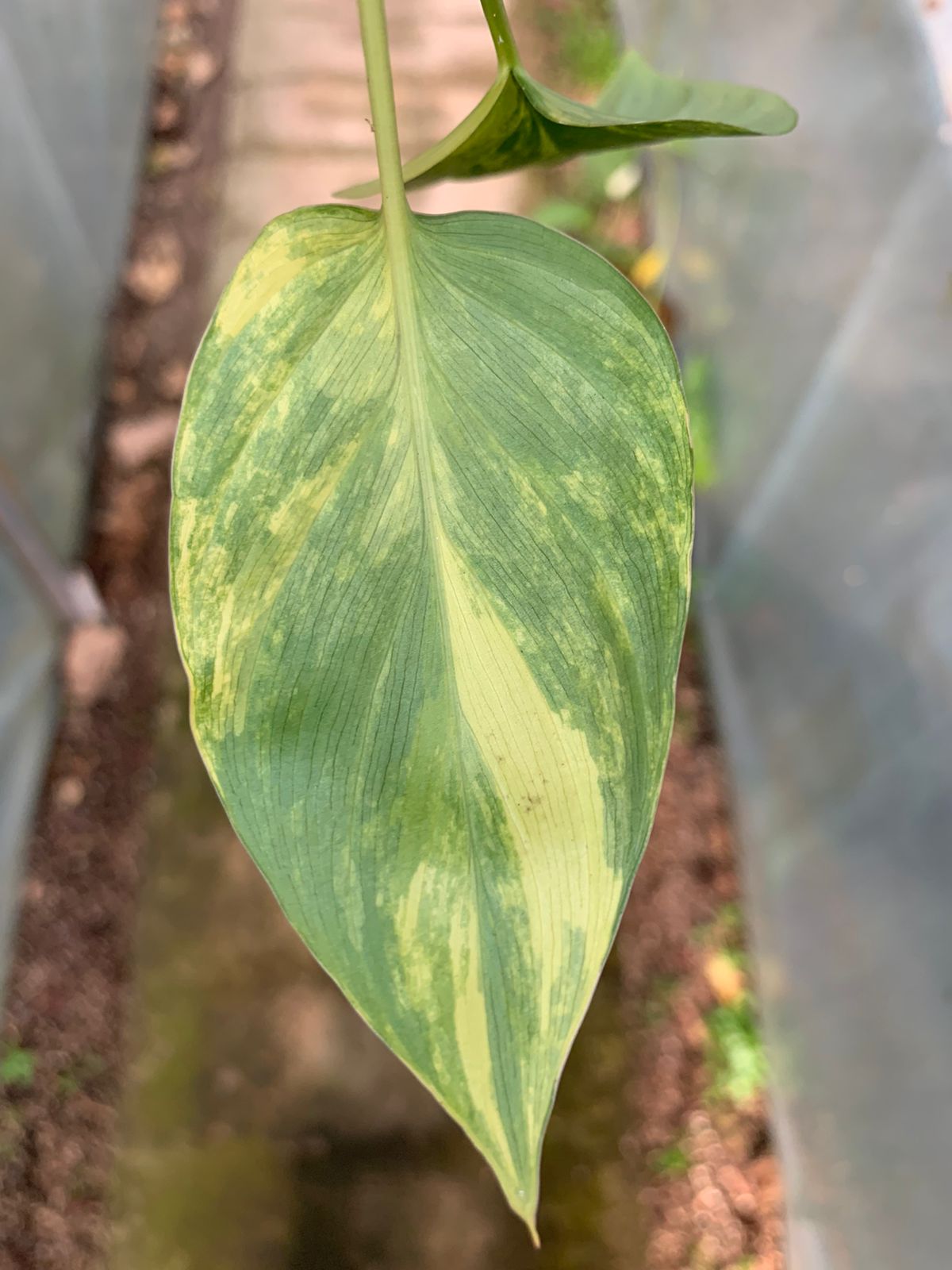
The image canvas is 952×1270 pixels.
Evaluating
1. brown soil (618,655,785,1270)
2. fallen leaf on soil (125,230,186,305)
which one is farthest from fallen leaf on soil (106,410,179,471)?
brown soil (618,655,785,1270)

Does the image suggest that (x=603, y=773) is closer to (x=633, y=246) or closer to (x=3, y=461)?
(x=3, y=461)

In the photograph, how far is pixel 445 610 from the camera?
1.16ft

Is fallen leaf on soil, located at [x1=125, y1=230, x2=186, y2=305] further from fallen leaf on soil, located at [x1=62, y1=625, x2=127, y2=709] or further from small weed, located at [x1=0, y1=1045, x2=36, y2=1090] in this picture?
small weed, located at [x1=0, y1=1045, x2=36, y2=1090]

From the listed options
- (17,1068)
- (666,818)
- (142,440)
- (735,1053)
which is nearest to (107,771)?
(17,1068)

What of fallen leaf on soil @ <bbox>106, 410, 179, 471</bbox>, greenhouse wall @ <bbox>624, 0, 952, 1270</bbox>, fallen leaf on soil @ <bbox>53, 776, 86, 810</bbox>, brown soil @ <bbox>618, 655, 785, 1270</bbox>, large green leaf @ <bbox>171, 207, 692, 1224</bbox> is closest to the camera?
large green leaf @ <bbox>171, 207, 692, 1224</bbox>

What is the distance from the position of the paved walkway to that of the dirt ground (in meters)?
0.33

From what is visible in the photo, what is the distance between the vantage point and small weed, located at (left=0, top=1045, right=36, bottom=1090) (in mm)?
913

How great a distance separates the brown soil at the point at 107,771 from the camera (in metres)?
0.89

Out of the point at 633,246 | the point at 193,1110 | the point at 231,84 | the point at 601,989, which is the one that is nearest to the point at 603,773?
the point at 601,989

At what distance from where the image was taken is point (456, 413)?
0.35 metres

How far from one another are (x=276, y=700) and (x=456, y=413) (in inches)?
5.3

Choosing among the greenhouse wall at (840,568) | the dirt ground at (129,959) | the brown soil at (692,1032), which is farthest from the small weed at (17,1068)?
the greenhouse wall at (840,568)

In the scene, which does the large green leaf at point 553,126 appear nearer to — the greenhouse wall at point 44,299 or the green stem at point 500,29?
the green stem at point 500,29

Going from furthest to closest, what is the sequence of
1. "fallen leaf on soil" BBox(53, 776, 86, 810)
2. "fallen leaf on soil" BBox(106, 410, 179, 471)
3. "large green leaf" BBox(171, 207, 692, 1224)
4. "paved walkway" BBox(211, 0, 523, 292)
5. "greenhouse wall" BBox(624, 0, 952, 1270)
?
"paved walkway" BBox(211, 0, 523, 292) < "fallen leaf on soil" BBox(106, 410, 179, 471) < "fallen leaf on soil" BBox(53, 776, 86, 810) < "greenhouse wall" BBox(624, 0, 952, 1270) < "large green leaf" BBox(171, 207, 692, 1224)
